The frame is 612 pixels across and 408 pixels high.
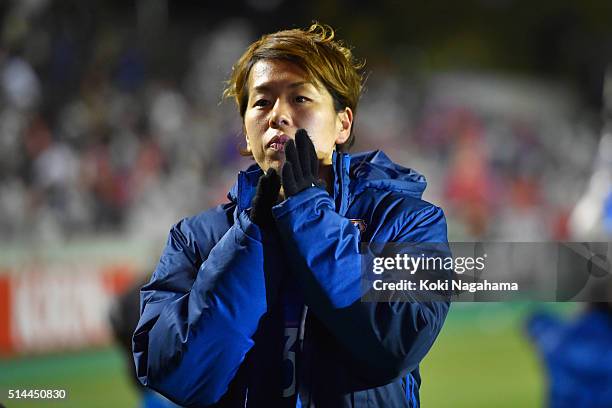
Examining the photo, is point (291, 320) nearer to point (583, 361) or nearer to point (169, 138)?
point (583, 361)

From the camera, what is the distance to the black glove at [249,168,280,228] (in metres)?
1.25

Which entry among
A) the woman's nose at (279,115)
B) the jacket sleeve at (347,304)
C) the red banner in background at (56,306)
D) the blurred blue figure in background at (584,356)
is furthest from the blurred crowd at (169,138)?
the jacket sleeve at (347,304)

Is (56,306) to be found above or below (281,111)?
above

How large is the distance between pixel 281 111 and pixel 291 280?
0.27 meters

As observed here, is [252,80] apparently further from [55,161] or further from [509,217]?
[509,217]

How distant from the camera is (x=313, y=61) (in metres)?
1.35

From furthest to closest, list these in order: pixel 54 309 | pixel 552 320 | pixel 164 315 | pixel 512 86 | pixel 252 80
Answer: pixel 512 86 → pixel 54 309 → pixel 552 320 → pixel 252 80 → pixel 164 315

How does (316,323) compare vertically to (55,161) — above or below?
below

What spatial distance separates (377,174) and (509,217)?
28.1 feet

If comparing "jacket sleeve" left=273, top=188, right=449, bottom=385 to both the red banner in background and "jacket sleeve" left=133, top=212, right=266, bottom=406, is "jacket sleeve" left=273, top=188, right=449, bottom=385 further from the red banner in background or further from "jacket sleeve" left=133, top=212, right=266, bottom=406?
the red banner in background

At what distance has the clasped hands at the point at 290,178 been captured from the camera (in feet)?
4.07

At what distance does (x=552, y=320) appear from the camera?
13.4 ft

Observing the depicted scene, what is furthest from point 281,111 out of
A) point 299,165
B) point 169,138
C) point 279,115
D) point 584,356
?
point 169,138

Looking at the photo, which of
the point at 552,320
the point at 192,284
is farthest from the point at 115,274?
the point at 192,284
